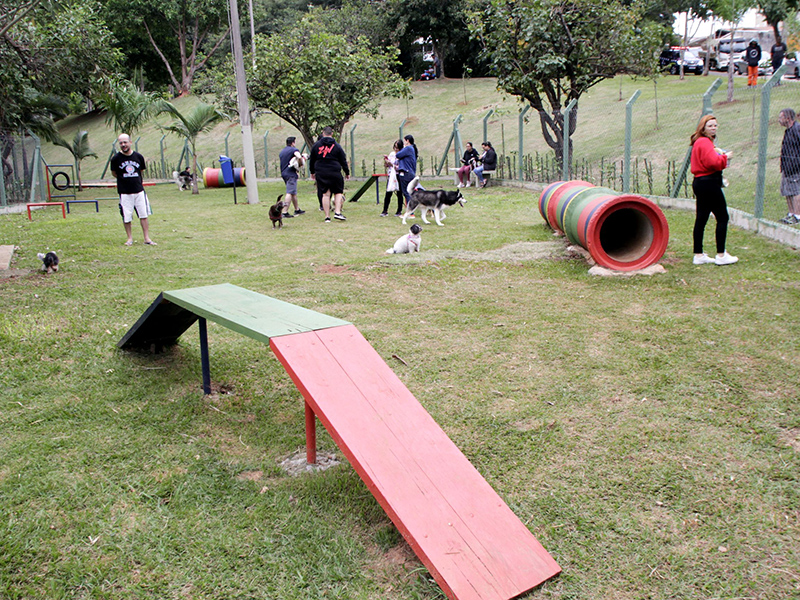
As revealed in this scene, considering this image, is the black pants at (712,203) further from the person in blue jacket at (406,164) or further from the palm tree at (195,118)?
the palm tree at (195,118)

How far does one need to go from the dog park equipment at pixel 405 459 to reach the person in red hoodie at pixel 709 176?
5.01 metres

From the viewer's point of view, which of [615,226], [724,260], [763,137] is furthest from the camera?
[763,137]

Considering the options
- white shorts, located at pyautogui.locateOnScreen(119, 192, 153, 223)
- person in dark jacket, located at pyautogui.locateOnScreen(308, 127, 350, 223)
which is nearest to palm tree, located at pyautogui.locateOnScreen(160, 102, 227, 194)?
person in dark jacket, located at pyautogui.locateOnScreen(308, 127, 350, 223)

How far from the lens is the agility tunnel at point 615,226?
271 inches

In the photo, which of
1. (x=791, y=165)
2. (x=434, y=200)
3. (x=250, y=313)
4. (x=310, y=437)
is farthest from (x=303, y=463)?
(x=434, y=200)

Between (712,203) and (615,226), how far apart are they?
5.31 ft

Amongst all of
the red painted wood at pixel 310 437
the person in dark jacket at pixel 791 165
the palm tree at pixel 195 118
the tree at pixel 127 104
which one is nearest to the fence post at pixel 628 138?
the person in dark jacket at pixel 791 165

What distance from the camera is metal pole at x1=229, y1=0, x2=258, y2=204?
15586 mm

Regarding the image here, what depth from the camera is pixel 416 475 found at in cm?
264

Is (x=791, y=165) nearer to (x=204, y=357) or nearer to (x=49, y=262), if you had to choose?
(x=204, y=357)

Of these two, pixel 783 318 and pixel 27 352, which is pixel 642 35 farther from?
pixel 27 352

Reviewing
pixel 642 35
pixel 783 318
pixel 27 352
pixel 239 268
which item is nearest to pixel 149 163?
pixel 642 35

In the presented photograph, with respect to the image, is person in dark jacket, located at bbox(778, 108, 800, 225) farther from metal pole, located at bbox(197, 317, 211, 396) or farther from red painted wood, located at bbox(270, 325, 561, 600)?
metal pole, located at bbox(197, 317, 211, 396)

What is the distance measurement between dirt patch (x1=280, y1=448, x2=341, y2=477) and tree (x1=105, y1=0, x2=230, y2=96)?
4248cm
